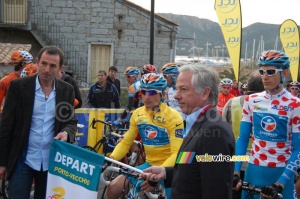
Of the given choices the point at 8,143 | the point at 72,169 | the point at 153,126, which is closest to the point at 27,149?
the point at 8,143

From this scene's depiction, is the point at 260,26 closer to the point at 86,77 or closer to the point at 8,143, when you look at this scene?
the point at 86,77

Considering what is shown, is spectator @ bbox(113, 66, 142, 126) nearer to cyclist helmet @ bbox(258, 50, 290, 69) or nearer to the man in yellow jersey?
the man in yellow jersey

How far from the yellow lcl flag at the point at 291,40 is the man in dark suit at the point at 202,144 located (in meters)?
13.6

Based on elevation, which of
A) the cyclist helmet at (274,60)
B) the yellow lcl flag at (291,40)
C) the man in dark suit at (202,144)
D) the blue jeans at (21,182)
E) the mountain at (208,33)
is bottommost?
the blue jeans at (21,182)

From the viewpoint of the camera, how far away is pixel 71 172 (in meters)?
4.02

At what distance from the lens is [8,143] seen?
3.91 m

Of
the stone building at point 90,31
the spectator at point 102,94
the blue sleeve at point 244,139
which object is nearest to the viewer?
the blue sleeve at point 244,139

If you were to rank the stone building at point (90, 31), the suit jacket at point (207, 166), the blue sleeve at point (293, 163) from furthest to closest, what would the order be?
the stone building at point (90, 31) → the blue sleeve at point (293, 163) → the suit jacket at point (207, 166)

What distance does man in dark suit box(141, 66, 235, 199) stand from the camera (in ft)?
7.90

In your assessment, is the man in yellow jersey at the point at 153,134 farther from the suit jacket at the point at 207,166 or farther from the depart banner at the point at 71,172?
the suit jacket at the point at 207,166

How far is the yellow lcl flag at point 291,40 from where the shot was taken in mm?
15719

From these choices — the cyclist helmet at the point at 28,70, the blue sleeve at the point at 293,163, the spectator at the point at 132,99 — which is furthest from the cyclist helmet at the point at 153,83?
the spectator at the point at 132,99

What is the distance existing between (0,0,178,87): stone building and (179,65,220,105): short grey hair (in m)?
18.2

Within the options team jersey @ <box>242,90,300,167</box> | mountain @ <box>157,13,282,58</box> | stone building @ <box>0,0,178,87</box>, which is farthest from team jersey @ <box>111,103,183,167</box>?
mountain @ <box>157,13,282,58</box>
